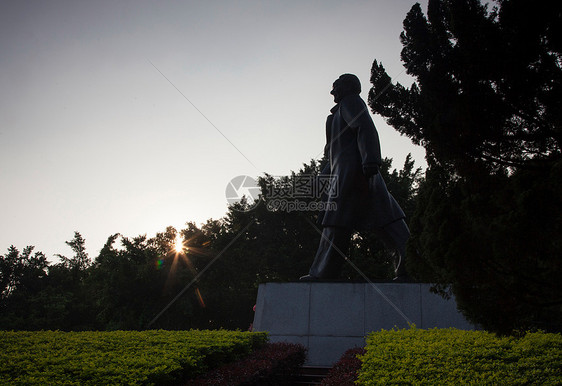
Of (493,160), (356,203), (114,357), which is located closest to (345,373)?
(114,357)

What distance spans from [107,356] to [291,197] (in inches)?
798

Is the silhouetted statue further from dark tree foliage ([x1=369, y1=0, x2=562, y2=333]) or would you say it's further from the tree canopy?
the tree canopy

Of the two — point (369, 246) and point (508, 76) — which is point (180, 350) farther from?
point (369, 246)

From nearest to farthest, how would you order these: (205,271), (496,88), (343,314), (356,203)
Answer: (496,88)
(343,314)
(356,203)
(205,271)

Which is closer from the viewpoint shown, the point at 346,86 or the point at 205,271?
the point at 346,86

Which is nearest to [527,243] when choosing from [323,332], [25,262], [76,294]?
[323,332]

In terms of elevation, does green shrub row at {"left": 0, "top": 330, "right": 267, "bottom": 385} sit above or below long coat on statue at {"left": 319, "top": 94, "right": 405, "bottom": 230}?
below

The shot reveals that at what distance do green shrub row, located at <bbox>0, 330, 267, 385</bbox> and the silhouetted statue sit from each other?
2.10 metres

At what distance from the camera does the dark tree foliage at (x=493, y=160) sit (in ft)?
11.6

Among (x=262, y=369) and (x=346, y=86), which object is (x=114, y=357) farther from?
(x=346, y=86)

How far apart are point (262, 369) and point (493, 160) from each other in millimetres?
3258

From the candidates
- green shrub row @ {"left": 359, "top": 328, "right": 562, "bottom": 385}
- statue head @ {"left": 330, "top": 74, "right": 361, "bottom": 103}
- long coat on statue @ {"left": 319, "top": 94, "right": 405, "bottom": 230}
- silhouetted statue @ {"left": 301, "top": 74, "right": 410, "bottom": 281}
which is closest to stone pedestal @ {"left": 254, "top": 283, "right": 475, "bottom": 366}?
silhouetted statue @ {"left": 301, "top": 74, "right": 410, "bottom": 281}

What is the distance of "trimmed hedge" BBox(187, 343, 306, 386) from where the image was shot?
4551 mm

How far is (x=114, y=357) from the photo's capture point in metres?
4.77
